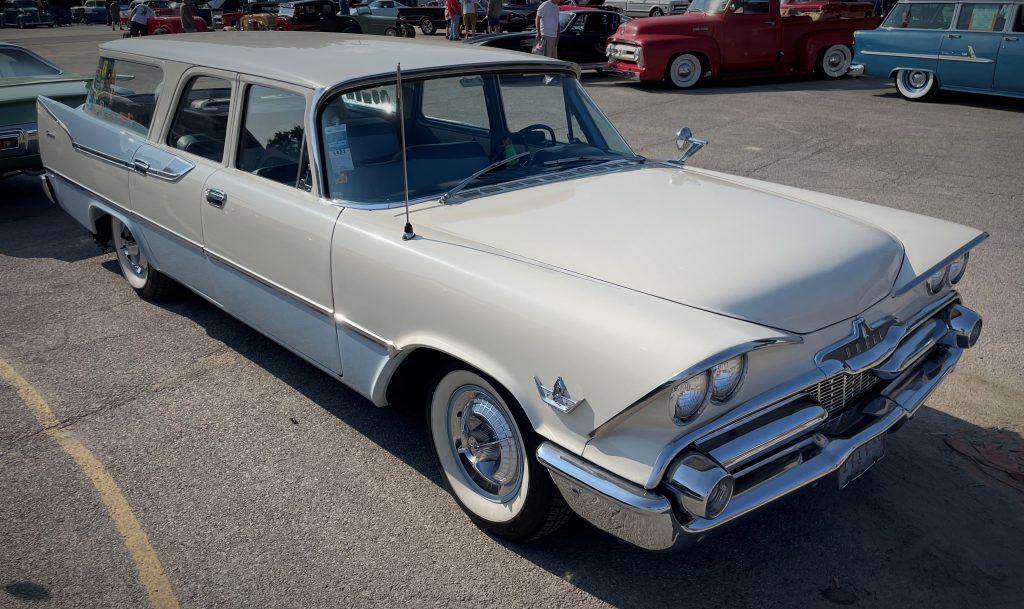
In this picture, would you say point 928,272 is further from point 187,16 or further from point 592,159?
point 187,16

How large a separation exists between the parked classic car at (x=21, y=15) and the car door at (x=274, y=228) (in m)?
46.0

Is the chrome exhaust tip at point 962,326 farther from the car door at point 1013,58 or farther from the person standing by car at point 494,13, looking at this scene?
the person standing by car at point 494,13

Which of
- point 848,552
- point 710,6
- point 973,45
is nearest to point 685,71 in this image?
point 710,6

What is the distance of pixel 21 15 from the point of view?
1620 inches

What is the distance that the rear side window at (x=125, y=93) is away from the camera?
185 inches

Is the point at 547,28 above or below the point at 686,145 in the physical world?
below

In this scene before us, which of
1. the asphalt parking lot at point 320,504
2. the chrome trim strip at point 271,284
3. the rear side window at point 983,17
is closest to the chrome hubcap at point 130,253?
the asphalt parking lot at point 320,504

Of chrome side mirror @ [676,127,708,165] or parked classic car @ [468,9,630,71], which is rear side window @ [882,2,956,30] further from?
chrome side mirror @ [676,127,708,165]

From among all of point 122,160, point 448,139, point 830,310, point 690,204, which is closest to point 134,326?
point 122,160

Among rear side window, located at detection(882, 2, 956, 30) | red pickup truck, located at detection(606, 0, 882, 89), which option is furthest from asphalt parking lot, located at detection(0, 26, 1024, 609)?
red pickup truck, located at detection(606, 0, 882, 89)

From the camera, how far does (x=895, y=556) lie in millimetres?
2945

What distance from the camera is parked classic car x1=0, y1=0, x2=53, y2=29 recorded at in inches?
1619

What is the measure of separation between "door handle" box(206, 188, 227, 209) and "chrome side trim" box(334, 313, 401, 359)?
100 centimetres

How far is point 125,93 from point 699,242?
382 cm
